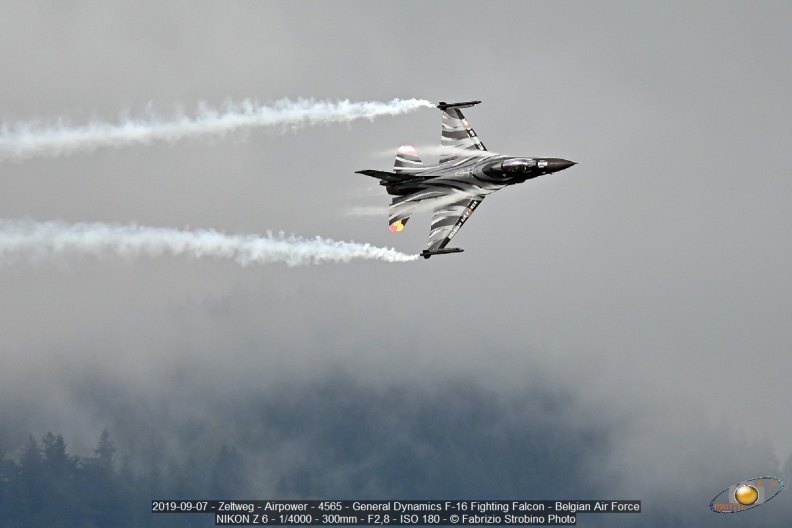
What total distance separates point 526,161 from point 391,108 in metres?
12.3

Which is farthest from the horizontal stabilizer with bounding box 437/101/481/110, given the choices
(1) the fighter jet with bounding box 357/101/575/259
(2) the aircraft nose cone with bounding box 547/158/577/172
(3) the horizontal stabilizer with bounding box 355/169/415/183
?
(2) the aircraft nose cone with bounding box 547/158/577/172

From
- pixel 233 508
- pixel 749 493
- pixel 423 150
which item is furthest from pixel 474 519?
pixel 423 150

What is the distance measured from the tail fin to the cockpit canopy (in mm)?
7926

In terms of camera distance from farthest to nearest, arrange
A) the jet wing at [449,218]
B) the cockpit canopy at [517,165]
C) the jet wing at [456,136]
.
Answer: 1. the jet wing at [456,136]
2. the jet wing at [449,218]
3. the cockpit canopy at [517,165]

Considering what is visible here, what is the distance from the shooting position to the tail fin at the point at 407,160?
4273 inches

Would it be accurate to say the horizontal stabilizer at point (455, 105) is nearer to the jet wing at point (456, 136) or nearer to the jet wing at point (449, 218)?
the jet wing at point (456, 136)

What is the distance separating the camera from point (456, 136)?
109 m

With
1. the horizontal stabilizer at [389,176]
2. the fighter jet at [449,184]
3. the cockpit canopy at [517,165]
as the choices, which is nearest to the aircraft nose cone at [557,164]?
the cockpit canopy at [517,165]

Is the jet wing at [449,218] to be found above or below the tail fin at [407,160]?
below

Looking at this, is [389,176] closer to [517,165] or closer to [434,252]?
[434,252]

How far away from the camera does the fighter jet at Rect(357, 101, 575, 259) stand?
342ft

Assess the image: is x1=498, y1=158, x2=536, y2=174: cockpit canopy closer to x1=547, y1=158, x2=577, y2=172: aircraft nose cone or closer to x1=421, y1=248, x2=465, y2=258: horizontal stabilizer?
x1=547, y1=158, x2=577, y2=172: aircraft nose cone

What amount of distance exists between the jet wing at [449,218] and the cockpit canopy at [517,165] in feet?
12.4

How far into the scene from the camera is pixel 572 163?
330 feet
